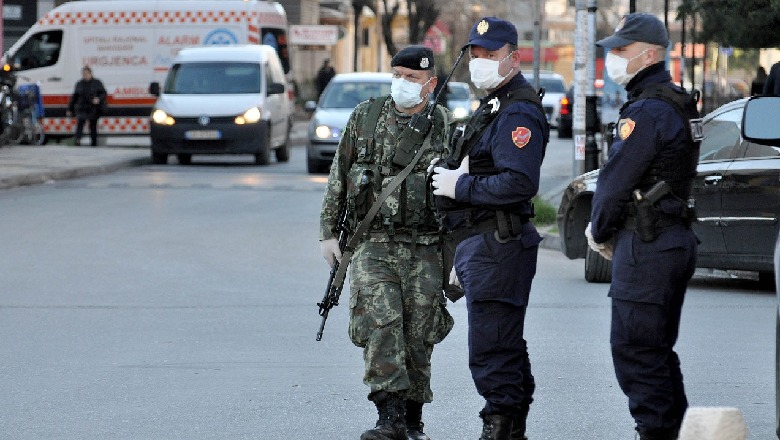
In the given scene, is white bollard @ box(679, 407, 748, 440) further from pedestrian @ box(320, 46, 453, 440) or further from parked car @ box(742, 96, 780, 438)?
pedestrian @ box(320, 46, 453, 440)

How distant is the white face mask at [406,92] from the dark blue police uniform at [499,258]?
604 mm

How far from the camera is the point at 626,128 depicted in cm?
561

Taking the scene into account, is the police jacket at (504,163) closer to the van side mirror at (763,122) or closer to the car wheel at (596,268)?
the van side mirror at (763,122)

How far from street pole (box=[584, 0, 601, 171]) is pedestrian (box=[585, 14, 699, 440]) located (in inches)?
481

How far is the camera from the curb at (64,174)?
21938 millimetres

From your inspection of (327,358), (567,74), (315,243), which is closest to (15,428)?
(327,358)

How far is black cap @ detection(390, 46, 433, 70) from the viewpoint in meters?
6.74

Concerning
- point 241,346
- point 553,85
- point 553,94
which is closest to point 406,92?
point 241,346

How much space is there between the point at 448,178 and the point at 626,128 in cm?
81

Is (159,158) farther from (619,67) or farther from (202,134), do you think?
(619,67)

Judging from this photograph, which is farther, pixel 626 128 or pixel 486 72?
pixel 486 72

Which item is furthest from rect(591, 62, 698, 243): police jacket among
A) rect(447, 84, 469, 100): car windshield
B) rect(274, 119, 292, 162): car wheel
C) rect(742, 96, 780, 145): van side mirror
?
rect(447, 84, 469, 100): car windshield

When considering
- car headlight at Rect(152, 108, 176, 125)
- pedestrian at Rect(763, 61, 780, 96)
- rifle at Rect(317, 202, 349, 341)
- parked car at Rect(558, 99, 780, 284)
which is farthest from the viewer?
car headlight at Rect(152, 108, 176, 125)

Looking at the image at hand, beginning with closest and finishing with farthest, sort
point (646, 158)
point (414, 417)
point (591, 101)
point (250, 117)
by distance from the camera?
point (646, 158) < point (414, 417) < point (591, 101) < point (250, 117)
